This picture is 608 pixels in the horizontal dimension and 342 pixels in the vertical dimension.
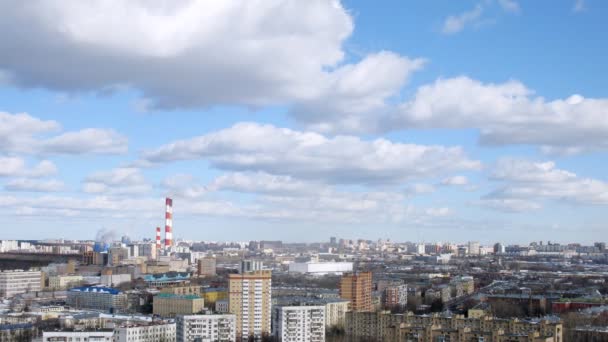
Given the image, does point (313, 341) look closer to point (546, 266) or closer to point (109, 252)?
point (109, 252)

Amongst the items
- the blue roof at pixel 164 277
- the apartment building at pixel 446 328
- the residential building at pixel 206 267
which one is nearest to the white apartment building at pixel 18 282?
the blue roof at pixel 164 277

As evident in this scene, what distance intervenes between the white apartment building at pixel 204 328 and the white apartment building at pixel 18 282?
721 inches

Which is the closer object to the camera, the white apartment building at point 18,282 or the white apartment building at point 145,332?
the white apartment building at point 145,332

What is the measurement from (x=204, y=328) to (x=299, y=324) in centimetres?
231

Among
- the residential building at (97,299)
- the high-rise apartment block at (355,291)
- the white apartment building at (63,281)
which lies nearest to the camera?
the high-rise apartment block at (355,291)

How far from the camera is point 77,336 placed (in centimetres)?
1662

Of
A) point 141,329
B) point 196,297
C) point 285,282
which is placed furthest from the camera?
point 285,282

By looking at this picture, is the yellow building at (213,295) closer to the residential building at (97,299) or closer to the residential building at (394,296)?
the residential building at (97,299)

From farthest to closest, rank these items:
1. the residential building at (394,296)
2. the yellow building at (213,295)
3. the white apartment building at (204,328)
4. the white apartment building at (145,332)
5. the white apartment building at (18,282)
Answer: the white apartment building at (18,282), the residential building at (394,296), the yellow building at (213,295), the white apartment building at (204,328), the white apartment building at (145,332)

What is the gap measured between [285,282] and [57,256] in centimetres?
1850

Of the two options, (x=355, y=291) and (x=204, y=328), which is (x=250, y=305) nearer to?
(x=204, y=328)

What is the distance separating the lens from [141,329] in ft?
59.3

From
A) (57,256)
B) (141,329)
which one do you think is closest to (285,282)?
(57,256)

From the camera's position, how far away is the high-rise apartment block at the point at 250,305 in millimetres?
21234
